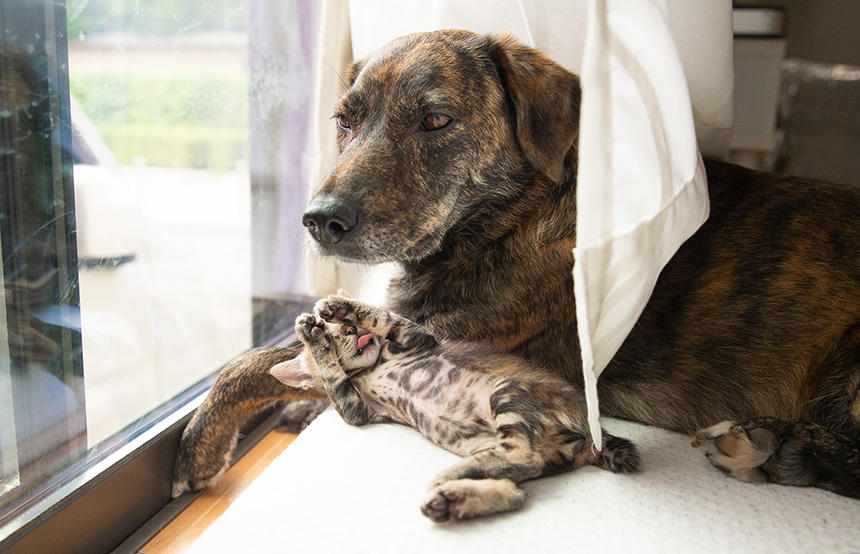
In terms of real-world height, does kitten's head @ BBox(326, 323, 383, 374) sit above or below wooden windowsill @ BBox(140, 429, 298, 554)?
above

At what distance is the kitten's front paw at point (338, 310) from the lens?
1.45 meters

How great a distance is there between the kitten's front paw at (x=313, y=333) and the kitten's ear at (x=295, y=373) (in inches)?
3.2

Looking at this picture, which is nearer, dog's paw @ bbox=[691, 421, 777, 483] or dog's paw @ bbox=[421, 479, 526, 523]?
dog's paw @ bbox=[421, 479, 526, 523]

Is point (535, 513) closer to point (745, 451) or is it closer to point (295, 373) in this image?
point (745, 451)

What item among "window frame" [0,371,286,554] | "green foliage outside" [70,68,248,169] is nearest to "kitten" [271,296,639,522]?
"window frame" [0,371,286,554]

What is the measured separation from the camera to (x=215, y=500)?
5.16ft

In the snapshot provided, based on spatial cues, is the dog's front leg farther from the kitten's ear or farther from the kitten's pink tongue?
the kitten's pink tongue

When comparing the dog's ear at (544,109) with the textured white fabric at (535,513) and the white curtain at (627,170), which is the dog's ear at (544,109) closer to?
the white curtain at (627,170)

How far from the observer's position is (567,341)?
59.7 inches

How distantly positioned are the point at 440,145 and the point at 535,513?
2.49 feet

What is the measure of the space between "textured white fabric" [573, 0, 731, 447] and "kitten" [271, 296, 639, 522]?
13 cm

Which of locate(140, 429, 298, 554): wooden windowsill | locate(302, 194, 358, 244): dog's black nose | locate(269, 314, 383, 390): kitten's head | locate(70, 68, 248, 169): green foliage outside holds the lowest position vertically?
locate(140, 429, 298, 554): wooden windowsill

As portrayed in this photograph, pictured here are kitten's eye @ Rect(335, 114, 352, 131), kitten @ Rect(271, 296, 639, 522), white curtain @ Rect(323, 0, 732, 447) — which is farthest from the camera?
kitten's eye @ Rect(335, 114, 352, 131)

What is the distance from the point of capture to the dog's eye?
149 cm
